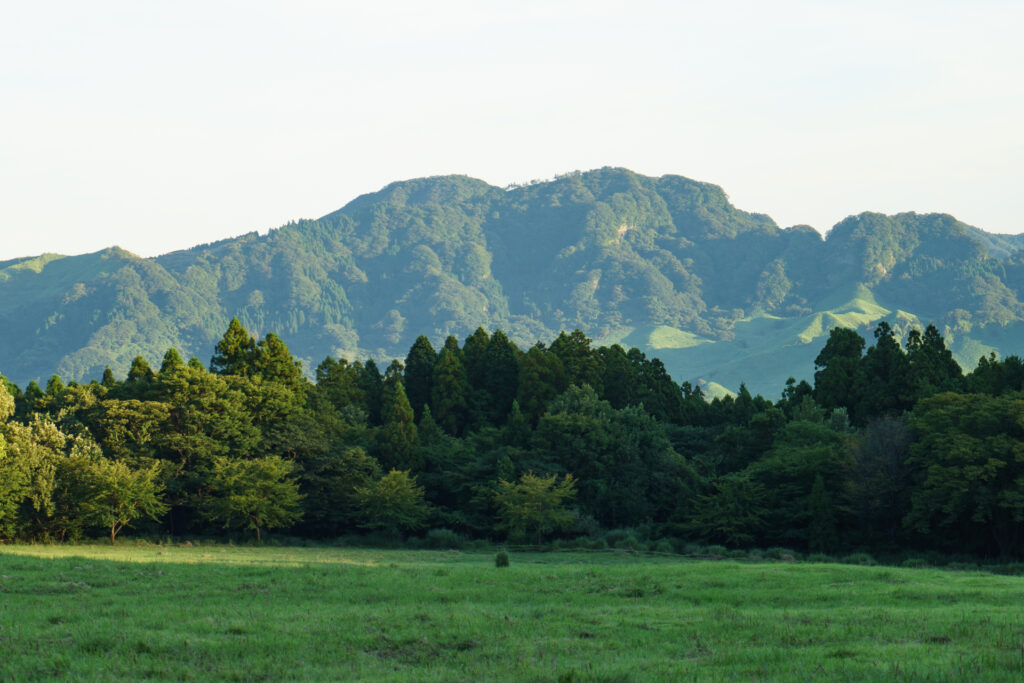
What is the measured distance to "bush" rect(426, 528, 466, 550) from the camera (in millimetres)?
61375

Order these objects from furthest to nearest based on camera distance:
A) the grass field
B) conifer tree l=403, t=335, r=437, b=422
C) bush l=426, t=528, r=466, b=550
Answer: conifer tree l=403, t=335, r=437, b=422
bush l=426, t=528, r=466, b=550
the grass field

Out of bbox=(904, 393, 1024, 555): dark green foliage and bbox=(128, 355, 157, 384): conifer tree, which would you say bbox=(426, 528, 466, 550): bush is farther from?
bbox=(904, 393, 1024, 555): dark green foliage

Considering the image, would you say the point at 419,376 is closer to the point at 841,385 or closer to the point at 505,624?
the point at 841,385

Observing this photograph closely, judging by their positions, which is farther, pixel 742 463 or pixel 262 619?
pixel 742 463

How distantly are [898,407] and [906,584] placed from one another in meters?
49.4

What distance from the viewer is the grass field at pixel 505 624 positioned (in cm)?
1688

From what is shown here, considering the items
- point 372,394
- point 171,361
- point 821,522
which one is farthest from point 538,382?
point 821,522

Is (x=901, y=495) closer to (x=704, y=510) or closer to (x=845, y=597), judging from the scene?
(x=704, y=510)

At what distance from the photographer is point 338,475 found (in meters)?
67.9

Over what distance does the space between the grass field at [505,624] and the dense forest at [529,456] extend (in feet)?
76.3

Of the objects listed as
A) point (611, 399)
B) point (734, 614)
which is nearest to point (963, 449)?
point (734, 614)

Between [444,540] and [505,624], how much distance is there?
40893 mm

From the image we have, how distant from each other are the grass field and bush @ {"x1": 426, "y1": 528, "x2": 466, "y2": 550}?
88.8 ft

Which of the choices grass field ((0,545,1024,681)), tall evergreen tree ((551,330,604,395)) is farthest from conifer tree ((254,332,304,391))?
grass field ((0,545,1024,681))
